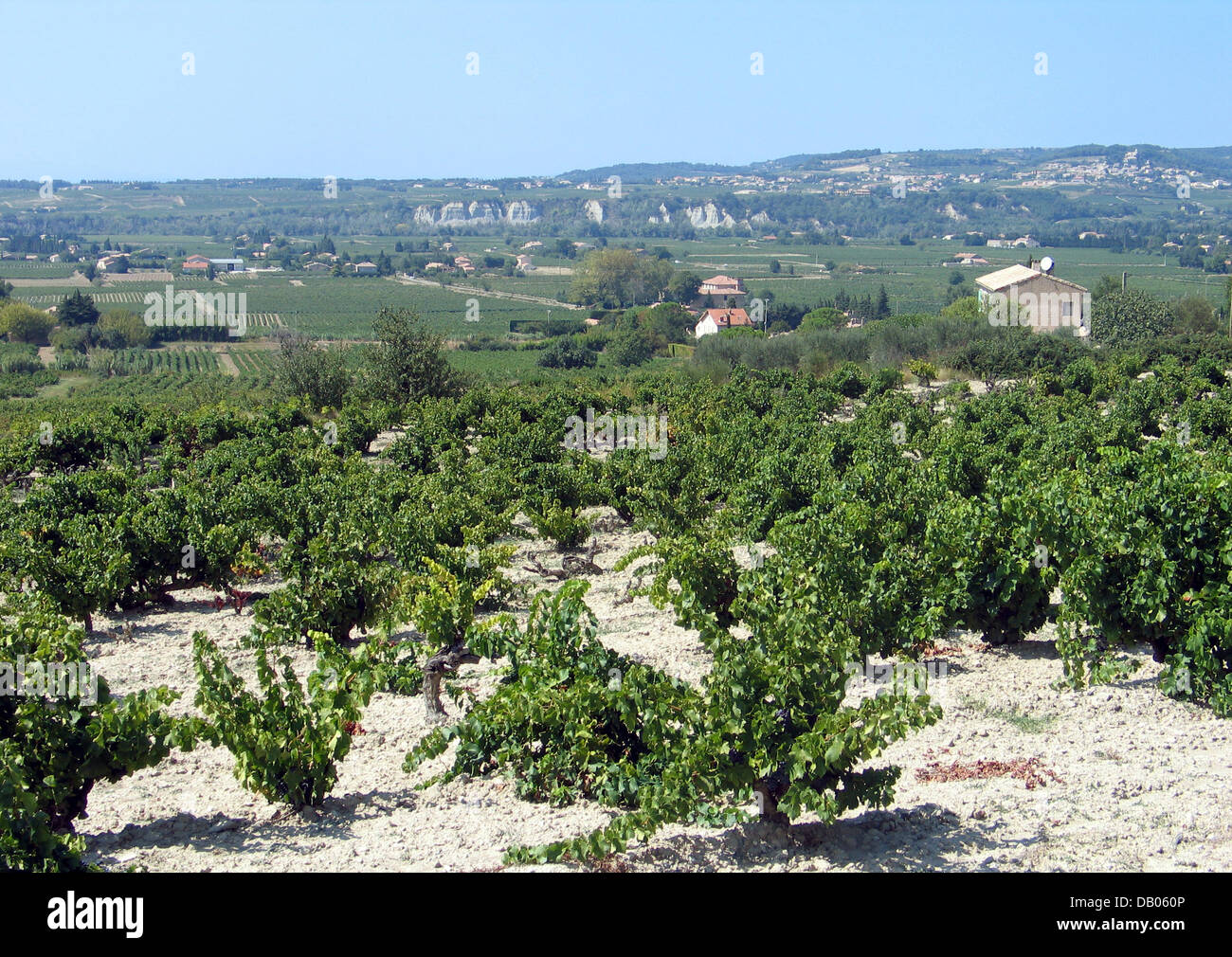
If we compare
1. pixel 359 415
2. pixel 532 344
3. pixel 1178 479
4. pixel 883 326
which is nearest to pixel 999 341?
pixel 883 326

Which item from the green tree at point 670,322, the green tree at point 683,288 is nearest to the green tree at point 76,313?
the green tree at point 670,322

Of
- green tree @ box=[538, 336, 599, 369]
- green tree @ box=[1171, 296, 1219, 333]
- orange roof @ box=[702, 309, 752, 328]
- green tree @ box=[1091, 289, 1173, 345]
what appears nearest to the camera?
green tree @ box=[1091, 289, 1173, 345]

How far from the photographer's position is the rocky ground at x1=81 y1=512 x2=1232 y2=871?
7004 millimetres

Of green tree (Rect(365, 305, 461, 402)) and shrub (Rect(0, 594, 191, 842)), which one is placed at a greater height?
green tree (Rect(365, 305, 461, 402))

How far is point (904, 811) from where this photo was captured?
7.70 metres

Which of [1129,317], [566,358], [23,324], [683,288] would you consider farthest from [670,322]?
[23,324]

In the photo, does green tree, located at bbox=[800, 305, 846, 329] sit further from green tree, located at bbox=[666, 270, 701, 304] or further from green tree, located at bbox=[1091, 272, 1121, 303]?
green tree, located at bbox=[666, 270, 701, 304]

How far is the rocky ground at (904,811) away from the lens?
23.0 feet

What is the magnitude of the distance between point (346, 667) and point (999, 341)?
38848 millimetres

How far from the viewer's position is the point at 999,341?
1670 inches

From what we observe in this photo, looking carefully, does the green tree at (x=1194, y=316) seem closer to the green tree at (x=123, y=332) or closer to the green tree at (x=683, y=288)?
the green tree at (x=683, y=288)

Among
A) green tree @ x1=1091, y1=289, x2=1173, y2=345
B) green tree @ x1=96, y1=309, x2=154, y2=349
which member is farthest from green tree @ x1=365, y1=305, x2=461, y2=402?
green tree @ x1=96, y1=309, x2=154, y2=349

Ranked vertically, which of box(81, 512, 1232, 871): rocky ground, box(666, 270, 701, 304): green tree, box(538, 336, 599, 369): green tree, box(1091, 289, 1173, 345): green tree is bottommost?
box(81, 512, 1232, 871): rocky ground

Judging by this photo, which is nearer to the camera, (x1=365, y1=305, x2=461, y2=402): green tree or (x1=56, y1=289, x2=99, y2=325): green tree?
(x1=365, y1=305, x2=461, y2=402): green tree
